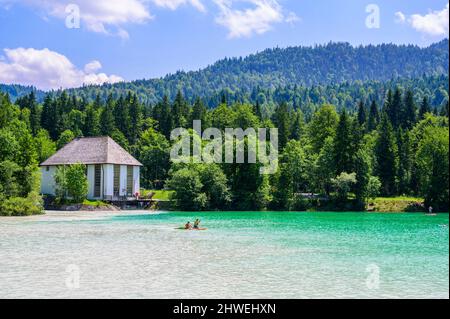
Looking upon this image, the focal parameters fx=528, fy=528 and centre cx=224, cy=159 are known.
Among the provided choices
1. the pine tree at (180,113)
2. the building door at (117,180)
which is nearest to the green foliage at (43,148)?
the building door at (117,180)

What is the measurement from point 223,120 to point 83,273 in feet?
256

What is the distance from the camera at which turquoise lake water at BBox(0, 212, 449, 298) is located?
1408cm

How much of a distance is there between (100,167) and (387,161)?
39.3 metres

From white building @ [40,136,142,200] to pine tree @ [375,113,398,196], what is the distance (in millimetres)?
33929

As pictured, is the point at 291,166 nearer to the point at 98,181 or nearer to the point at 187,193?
the point at 187,193

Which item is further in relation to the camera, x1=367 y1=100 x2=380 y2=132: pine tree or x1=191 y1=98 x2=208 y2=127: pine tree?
x1=367 y1=100 x2=380 y2=132: pine tree

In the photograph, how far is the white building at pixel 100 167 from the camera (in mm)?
65438

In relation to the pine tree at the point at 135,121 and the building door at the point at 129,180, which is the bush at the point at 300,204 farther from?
the pine tree at the point at 135,121

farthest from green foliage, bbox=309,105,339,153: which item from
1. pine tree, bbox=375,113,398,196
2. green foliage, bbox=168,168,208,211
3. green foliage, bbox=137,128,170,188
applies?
green foliage, bbox=137,128,170,188

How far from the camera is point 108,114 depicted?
100 meters

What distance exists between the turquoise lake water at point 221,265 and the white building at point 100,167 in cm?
3528

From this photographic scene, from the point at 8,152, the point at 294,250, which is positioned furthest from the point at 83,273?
the point at 8,152

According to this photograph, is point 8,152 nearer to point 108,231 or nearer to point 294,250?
point 108,231

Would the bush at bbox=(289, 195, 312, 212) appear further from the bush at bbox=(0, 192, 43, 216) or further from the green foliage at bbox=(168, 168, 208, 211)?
the bush at bbox=(0, 192, 43, 216)
